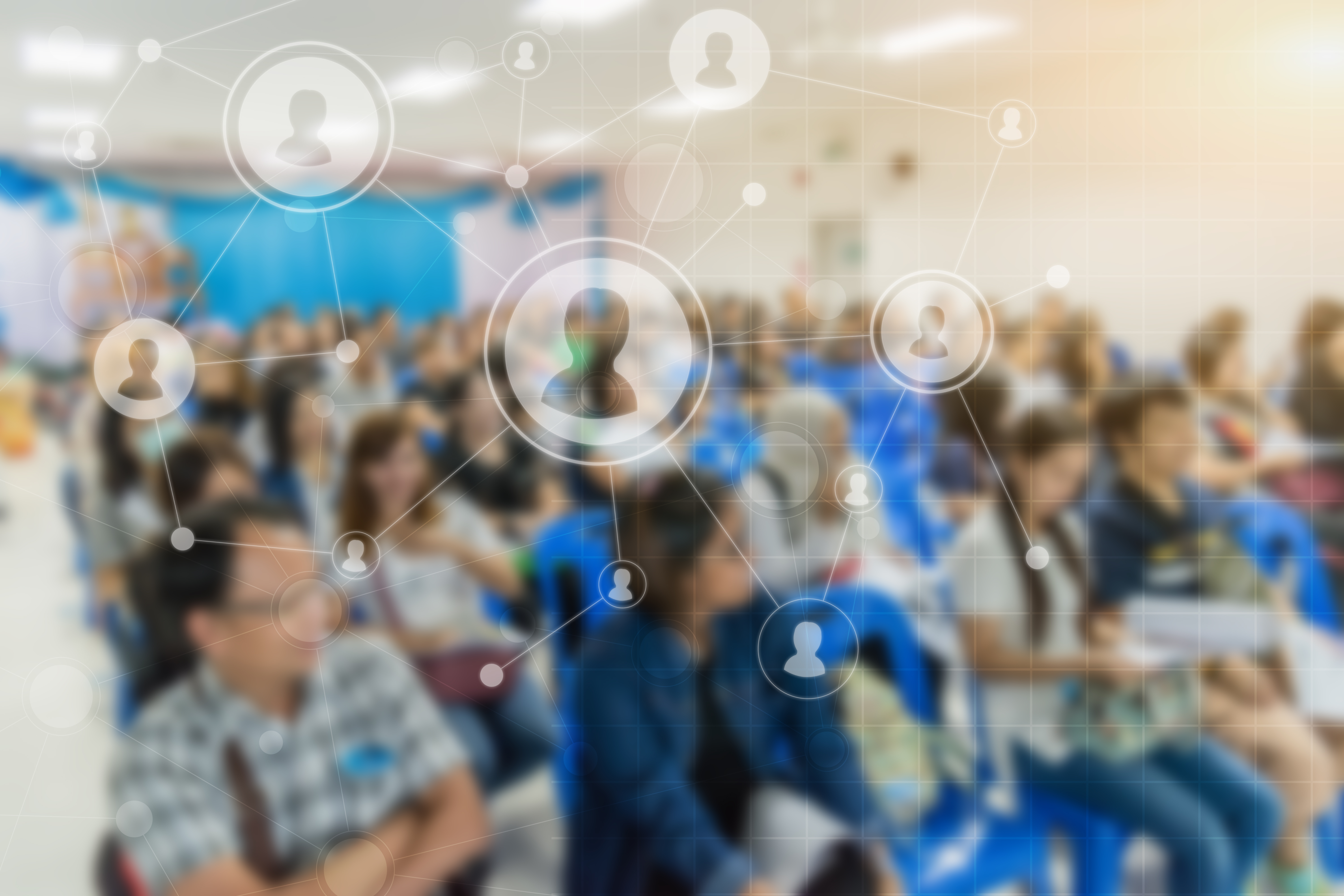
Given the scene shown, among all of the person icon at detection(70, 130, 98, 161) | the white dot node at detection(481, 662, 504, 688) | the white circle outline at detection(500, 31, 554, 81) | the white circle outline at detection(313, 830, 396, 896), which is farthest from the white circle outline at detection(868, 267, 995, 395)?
the person icon at detection(70, 130, 98, 161)

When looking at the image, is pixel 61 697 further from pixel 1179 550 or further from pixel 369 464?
pixel 1179 550

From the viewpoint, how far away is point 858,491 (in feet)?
4.50

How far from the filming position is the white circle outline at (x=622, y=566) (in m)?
1.37

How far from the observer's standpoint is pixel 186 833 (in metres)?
1.37

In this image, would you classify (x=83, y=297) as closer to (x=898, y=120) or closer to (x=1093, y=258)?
(x=898, y=120)

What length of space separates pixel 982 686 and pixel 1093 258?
56 cm

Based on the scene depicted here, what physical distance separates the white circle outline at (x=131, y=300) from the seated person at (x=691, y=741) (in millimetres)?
675

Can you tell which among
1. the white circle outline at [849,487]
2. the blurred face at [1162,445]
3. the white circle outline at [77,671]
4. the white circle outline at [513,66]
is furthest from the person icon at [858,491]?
the white circle outline at [77,671]

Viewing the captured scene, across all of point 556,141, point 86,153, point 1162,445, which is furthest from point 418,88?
point 1162,445

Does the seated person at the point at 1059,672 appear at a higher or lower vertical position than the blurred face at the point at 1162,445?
lower

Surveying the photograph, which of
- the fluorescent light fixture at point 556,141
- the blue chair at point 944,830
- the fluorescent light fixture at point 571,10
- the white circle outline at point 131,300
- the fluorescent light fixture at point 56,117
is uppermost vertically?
the fluorescent light fixture at point 571,10

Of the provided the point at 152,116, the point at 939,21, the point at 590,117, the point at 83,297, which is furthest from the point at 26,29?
the point at 939,21

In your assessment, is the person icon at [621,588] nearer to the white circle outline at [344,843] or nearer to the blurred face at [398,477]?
the blurred face at [398,477]

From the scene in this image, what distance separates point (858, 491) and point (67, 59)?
44.1 inches
